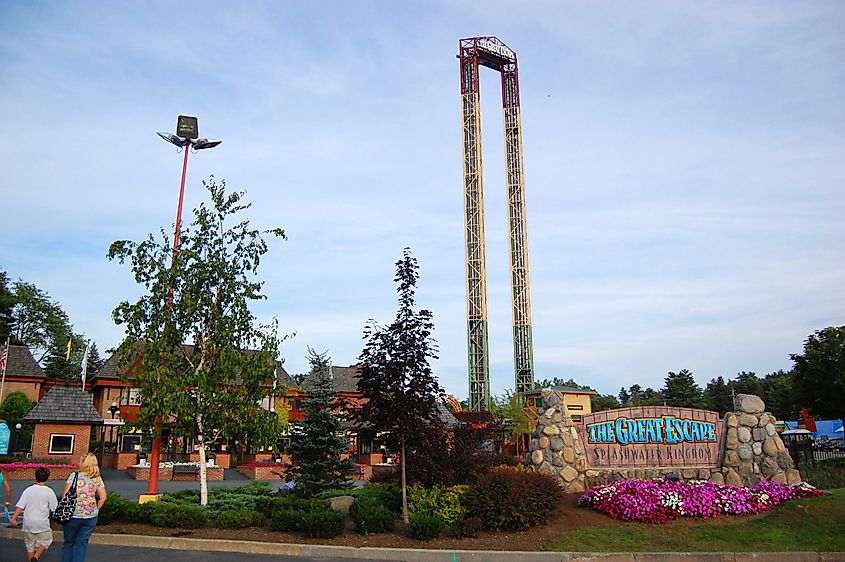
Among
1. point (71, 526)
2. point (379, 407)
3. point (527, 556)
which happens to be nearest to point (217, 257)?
point (379, 407)

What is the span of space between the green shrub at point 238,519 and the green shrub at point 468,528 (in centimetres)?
425

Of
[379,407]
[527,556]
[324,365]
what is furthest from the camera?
[324,365]

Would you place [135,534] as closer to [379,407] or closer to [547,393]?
[379,407]

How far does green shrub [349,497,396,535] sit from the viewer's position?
44.4 ft

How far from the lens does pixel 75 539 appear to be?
9297 mm

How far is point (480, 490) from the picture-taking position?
544 inches

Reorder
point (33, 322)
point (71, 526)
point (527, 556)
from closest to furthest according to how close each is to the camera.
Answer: point (71, 526)
point (527, 556)
point (33, 322)

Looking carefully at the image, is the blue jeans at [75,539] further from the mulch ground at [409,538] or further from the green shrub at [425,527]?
the green shrub at [425,527]

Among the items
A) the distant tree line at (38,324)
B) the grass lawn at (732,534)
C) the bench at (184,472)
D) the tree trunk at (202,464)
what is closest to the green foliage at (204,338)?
the tree trunk at (202,464)

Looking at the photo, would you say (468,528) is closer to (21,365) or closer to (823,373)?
(823,373)

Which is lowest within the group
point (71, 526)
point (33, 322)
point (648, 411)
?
point (71, 526)

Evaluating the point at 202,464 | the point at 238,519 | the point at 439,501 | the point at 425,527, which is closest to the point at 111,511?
the point at 202,464

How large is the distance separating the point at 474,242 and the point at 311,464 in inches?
1677

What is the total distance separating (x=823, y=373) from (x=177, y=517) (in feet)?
92.3
